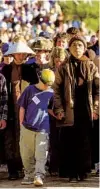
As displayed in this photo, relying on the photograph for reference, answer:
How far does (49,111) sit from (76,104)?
333mm

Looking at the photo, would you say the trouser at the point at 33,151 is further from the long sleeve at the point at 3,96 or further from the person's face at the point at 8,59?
the person's face at the point at 8,59

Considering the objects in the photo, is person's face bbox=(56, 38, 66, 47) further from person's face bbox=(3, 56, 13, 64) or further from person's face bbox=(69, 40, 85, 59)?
person's face bbox=(69, 40, 85, 59)

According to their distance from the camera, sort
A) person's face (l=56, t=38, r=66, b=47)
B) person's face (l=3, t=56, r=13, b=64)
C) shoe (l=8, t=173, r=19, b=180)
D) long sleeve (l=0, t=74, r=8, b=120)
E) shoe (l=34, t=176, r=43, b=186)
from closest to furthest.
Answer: shoe (l=34, t=176, r=43, b=186), long sleeve (l=0, t=74, r=8, b=120), shoe (l=8, t=173, r=19, b=180), person's face (l=3, t=56, r=13, b=64), person's face (l=56, t=38, r=66, b=47)

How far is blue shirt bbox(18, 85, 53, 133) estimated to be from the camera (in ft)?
24.4

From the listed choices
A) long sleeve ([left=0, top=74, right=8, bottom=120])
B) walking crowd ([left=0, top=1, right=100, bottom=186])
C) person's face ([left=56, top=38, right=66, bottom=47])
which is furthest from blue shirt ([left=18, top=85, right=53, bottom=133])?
person's face ([left=56, top=38, right=66, bottom=47])

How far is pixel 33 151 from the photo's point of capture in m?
7.56

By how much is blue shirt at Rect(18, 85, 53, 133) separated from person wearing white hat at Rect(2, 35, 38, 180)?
0.52 metres

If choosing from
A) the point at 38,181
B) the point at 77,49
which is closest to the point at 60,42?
the point at 77,49

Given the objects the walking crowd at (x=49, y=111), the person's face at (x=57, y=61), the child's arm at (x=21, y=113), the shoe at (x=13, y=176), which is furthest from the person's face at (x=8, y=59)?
the shoe at (x=13, y=176)

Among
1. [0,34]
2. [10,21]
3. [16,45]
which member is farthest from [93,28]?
[16,45]

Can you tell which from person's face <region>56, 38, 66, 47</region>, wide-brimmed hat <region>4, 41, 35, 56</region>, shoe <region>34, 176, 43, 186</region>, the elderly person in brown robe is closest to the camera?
shoe <region>34, 176, 43, 186</region>

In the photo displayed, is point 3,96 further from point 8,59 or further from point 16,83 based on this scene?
point 8,59

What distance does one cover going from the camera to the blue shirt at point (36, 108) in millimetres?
7438

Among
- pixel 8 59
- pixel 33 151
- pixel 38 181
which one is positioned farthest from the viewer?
pixel 8 59
